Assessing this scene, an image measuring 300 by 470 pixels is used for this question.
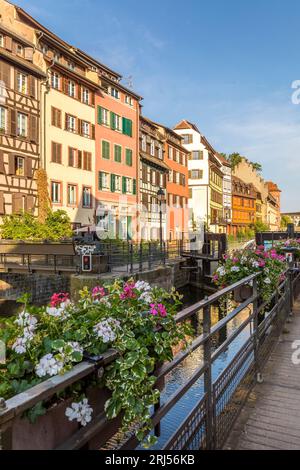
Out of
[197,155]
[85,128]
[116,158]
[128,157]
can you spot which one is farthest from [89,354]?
[197,155]

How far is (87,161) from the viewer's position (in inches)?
1303

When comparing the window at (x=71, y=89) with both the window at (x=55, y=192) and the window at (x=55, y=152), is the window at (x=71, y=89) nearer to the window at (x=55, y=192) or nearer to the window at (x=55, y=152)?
the window at (x=55, y=152)

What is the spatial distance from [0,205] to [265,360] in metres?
23.0

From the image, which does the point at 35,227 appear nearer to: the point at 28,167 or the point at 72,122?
the point at 28,167

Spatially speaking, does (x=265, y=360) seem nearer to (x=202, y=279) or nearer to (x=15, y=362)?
(x=15, y=362)

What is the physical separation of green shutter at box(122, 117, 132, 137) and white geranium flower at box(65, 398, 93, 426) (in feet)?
123

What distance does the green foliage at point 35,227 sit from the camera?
2492 cm

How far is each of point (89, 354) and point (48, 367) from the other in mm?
245

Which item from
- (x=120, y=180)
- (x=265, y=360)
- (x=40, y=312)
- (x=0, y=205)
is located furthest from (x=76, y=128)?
(x=40, y=312)

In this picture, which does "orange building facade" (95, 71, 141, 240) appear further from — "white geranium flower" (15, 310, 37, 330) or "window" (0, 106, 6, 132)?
"white geranium flower" (15, 310, 37, 330)

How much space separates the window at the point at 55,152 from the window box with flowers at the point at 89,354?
28491 millimetres

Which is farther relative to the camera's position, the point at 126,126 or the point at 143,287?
the point at 126,126

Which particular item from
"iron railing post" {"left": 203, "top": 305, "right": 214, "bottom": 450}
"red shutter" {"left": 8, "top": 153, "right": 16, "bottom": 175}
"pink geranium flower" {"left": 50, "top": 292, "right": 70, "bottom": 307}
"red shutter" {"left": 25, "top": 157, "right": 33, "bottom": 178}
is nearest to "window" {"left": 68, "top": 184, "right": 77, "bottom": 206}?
"red shutter" {"left": 25, "top": 157, "right": 33, "bottom": 178}

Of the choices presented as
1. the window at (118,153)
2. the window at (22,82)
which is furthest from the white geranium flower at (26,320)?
the window at (118,153)
